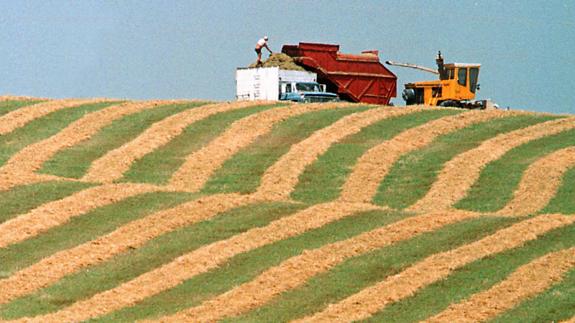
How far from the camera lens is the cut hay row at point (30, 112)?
37.4 meters

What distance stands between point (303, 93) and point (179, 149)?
75.6 feet

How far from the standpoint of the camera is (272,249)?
2508cm

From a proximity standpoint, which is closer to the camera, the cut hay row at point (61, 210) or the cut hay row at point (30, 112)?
the cut hay row at point (61, 210)

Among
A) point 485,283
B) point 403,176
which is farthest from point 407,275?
point 403,176

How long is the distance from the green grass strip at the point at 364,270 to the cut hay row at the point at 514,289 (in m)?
2.13

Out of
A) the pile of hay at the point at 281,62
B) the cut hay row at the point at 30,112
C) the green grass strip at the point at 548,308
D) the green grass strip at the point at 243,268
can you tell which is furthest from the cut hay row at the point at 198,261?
the pile of hay at the point at 281,62

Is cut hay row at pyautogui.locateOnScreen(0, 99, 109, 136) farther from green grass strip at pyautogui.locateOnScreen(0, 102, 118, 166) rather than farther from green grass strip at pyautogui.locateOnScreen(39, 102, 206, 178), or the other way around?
green grass strip at pyautogui.locateOnScreen(39, 102, 206, 178)

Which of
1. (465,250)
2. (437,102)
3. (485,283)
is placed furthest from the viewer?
(437,102)

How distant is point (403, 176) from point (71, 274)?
1089cm

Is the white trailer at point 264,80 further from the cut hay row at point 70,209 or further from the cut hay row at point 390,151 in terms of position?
the cut hay row at point 70,209

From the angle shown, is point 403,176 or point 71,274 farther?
point 403,176

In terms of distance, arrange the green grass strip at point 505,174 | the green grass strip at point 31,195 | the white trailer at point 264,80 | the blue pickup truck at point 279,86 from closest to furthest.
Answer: the green grass strip at point 31,195, the green grass strip at point 505,174, the blue pickup truck at point 279,86, the white trailer at point 264,80

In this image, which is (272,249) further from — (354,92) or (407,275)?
(354,92)

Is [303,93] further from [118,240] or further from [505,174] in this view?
[118,240]
